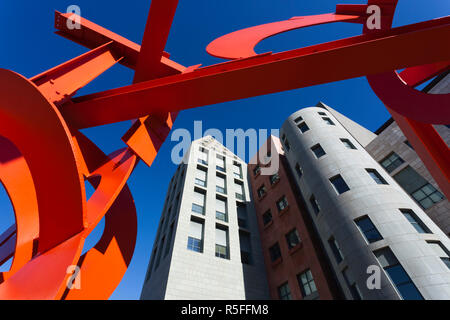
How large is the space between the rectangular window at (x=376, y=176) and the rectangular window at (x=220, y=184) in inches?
614

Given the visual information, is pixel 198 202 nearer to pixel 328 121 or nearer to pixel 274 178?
pixel 274 178

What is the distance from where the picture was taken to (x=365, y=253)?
13305 millimetres

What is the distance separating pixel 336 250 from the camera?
15.6 m

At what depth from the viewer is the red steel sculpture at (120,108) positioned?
2812 millimetres

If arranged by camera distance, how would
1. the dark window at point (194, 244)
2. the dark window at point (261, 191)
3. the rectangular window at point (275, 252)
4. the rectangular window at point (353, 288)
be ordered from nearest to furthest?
the rectangular window at point (353, 288) → the dark window at point (194, 244) → the rectangular window at point (275, 252) → the dark window at point (261, 191)

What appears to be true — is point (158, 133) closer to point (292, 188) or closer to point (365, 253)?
point (365, 253)

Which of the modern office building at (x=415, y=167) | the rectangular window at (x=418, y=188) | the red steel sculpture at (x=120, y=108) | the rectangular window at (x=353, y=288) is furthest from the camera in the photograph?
the rectangular window at (x=418, y=188)

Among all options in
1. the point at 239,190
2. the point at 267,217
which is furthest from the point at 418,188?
the point at 239,190

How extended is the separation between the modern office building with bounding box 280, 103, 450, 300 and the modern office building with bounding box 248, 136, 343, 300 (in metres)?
1.46

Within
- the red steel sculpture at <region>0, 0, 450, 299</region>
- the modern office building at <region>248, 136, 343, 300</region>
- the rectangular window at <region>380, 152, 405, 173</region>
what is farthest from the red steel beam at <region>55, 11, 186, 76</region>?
the rectangular window at <region>380, 152, 405, 173</region>

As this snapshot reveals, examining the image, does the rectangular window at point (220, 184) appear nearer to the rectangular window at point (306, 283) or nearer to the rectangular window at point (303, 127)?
the rectangular window at point (303, 127)

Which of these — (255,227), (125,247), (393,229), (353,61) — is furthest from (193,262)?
(353,61)

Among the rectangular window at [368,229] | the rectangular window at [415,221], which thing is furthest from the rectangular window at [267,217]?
the rectangular window at [415,221]
